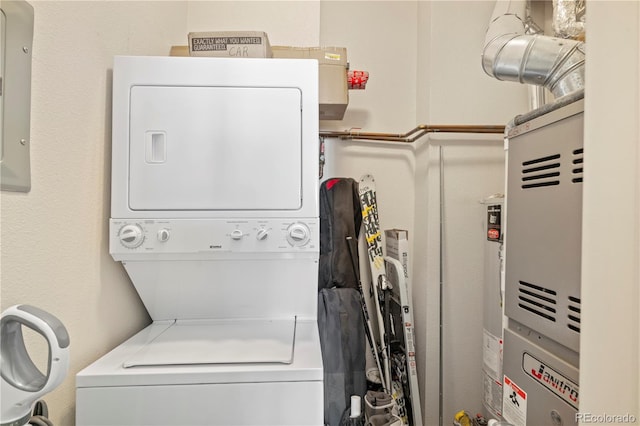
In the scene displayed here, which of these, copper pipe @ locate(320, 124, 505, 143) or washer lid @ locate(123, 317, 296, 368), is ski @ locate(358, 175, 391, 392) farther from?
washer lid @ locate(123, 317, 296, 368)

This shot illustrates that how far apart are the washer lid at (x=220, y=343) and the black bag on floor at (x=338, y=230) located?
2.18ft

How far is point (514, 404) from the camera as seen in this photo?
3.42 feet

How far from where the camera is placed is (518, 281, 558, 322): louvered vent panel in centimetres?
89

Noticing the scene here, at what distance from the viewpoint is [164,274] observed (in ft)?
4.08

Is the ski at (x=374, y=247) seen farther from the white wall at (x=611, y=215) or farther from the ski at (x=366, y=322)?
the white wall at (x=611, y=215)

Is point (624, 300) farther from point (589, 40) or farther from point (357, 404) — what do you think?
point (357, 404)

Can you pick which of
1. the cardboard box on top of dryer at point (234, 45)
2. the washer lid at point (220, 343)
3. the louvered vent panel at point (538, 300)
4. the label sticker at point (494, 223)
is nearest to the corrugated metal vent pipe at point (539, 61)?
the label sticker at point (494, 223)

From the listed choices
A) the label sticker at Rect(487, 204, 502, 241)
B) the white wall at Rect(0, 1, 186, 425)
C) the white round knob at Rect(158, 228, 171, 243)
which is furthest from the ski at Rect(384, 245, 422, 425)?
the white wall at Rect(0, 1, 186, 425)

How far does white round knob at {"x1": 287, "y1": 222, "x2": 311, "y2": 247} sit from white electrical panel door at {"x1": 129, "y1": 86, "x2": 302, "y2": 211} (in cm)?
7

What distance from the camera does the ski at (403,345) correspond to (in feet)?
6.44

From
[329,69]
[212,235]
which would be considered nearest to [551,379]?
[212,235]

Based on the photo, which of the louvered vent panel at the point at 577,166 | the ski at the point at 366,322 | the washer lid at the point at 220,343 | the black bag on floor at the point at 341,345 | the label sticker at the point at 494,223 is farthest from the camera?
the ski at the point at 366,322

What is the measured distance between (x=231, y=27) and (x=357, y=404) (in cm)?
228

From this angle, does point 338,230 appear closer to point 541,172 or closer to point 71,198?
point 541,172
